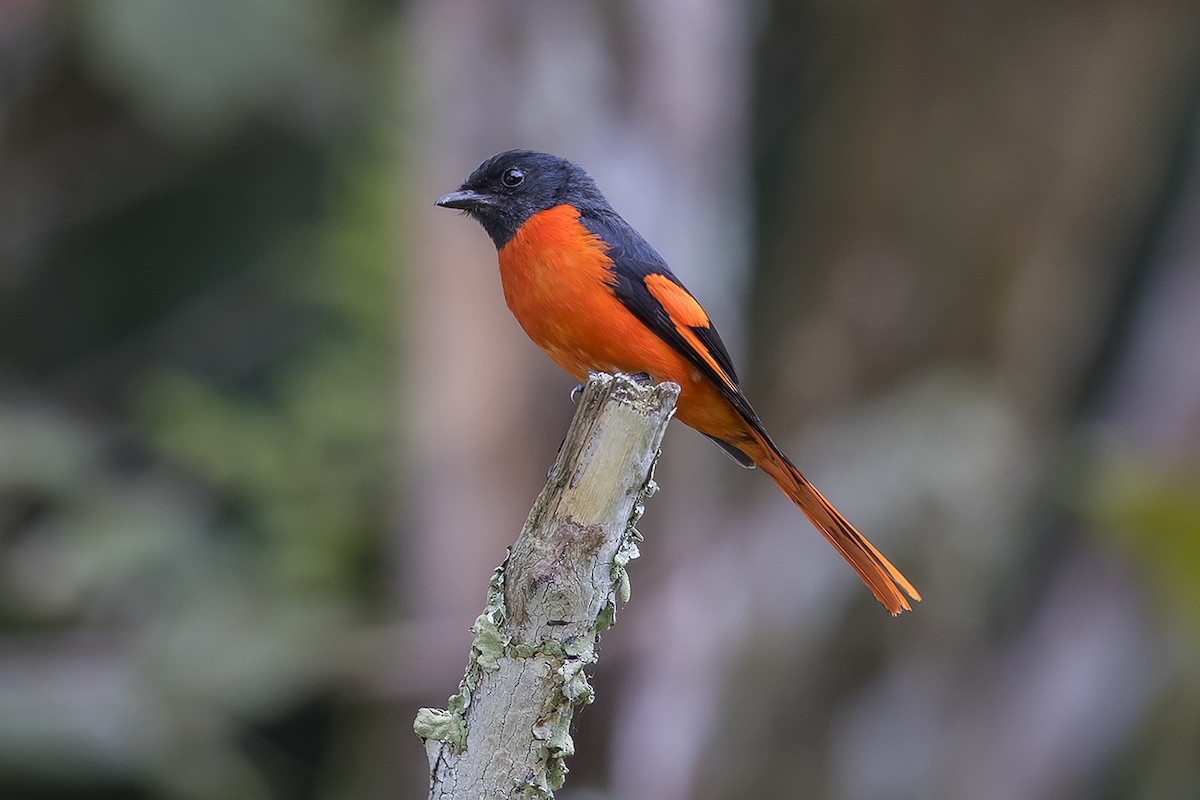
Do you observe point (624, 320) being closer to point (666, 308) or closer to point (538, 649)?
point (666, 308)

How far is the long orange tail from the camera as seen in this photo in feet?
13.0

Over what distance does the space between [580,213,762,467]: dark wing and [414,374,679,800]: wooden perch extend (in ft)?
4.49

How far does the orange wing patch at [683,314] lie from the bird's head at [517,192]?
0.45m

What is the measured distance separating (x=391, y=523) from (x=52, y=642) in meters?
1.95

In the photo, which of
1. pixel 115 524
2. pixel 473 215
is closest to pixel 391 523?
pixel 115 524

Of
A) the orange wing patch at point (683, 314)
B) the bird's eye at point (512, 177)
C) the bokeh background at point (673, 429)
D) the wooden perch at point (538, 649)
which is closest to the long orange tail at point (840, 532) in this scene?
the orange wing patch at point (683, 314)

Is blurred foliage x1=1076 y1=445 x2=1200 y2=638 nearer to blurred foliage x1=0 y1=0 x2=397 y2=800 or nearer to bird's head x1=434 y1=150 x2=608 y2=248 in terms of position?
bird's head x1=434 y1=150 x2=608 y2=248

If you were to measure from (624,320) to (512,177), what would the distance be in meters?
0.83

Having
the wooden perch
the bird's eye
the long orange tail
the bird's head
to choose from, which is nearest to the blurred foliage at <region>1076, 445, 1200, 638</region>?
the long orange tail

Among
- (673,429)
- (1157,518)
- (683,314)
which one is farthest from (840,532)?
(673,429)

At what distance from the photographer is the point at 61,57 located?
8.71 metres

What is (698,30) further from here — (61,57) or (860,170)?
(61,57)

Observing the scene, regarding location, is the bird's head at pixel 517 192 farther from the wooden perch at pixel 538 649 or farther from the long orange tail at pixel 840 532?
the wooden perch at pixel 538 649

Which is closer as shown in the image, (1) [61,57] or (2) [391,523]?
(2) [391,523]
